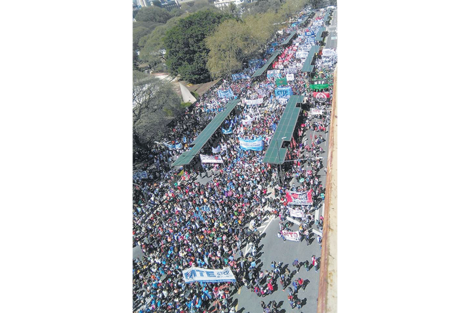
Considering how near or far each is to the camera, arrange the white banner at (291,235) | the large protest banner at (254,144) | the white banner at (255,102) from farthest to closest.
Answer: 1. the white banner at (255,102)
2. the large protest banner at (254,144)
3. the white banner at (291,235)

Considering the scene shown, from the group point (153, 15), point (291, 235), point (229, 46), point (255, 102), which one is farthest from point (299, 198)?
point (153, 15)

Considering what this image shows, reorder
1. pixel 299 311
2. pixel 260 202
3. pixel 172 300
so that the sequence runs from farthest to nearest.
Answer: pixel 260 202 → pixel 172 300 → pixel 299 311

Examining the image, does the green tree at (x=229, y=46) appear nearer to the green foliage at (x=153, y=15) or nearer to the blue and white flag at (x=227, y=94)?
the blue and white flag at (x=227, y=94)

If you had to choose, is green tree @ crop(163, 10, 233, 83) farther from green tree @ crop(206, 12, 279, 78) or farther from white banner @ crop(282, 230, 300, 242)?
white banner @ crop(282, 230, 300, 242)

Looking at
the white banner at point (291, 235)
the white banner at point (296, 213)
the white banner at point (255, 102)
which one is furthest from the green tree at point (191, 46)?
the white banner at point (291, 235)
